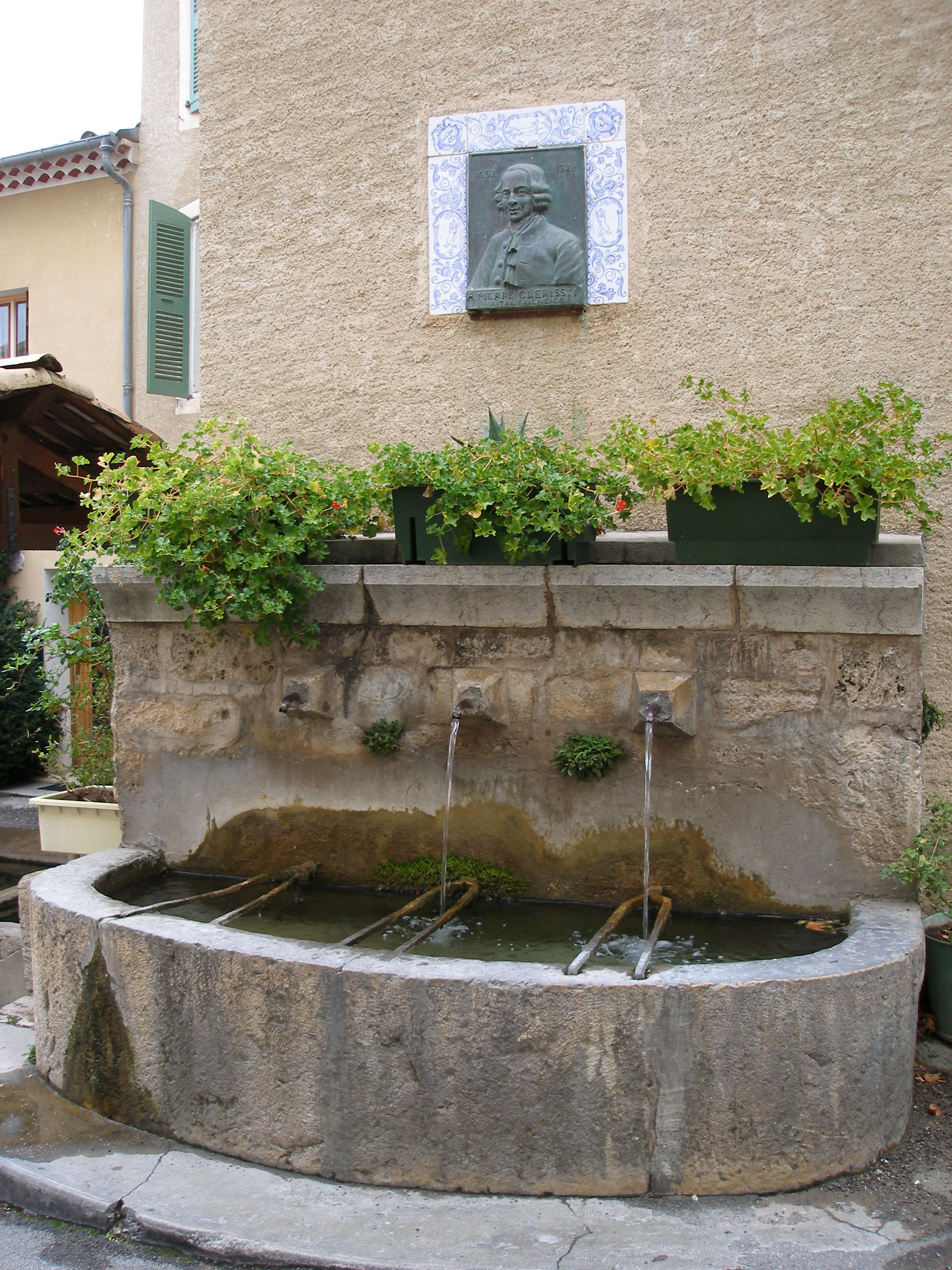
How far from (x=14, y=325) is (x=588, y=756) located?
9.82m

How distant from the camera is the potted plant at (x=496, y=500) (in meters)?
3.58

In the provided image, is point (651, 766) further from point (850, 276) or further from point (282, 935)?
point (850, 276)


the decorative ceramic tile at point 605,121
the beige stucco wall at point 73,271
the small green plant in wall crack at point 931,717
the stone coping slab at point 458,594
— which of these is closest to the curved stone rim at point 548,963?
the small green plant in wall crack at point 931,717

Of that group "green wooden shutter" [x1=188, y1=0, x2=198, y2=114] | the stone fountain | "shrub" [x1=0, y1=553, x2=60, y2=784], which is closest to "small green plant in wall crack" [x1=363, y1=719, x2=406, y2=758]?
the stone fountain

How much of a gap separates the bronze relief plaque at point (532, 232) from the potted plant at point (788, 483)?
141cm

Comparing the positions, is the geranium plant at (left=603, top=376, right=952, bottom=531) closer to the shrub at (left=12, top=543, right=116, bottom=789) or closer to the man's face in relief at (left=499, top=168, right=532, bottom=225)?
the man's face in relief at (left=499, top=168, right=532, bottom=225)

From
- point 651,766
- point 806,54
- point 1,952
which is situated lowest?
point 1,952

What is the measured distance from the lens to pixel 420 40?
497 centimetres

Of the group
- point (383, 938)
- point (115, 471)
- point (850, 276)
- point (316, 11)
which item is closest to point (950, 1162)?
point (383, 938)

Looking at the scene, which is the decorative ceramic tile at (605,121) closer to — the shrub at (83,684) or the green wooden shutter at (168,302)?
the shrub at (83,684)

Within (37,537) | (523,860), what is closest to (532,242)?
(523,860)

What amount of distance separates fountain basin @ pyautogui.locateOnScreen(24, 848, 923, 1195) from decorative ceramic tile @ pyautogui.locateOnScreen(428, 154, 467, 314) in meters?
3.10

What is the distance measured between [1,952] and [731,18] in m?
5.33

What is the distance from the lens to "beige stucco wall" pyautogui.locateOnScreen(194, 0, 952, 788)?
171 inches
